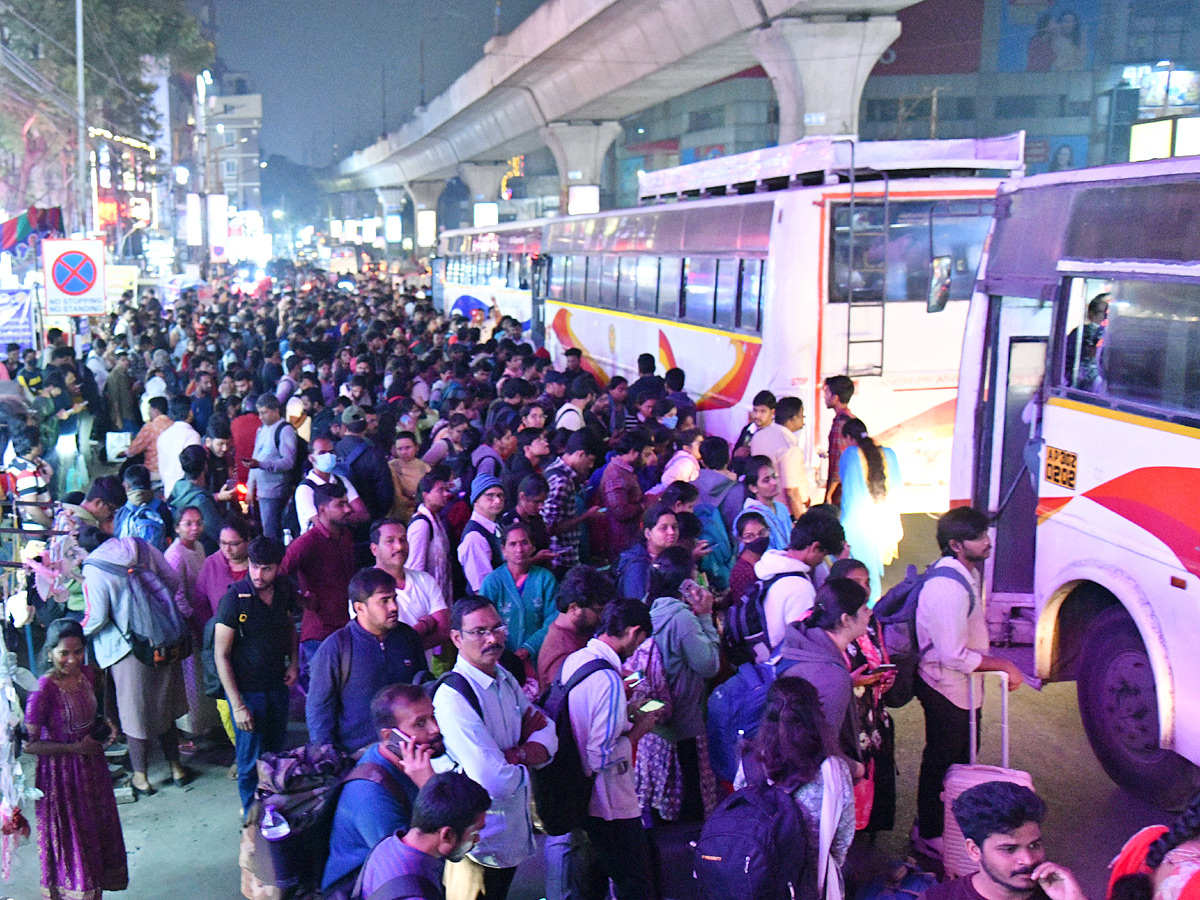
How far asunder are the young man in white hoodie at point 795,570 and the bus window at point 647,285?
1100cm

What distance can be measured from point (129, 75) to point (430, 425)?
1276 inches

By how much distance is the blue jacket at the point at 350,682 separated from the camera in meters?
5.19

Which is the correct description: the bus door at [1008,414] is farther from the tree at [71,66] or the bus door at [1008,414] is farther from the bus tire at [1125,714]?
the tree at [71,66]

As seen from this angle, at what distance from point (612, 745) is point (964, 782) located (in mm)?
1713

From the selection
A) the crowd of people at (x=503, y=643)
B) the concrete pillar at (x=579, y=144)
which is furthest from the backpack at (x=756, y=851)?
the concrete pillar at (x=579, y=144)

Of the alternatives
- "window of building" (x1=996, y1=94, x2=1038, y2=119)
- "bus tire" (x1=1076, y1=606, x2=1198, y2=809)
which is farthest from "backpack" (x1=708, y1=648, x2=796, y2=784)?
"window of building" (x1=996, y1=94, x2=1038, y2=119)

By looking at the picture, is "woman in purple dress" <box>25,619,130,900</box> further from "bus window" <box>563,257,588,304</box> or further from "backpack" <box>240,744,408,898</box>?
"bus window" <box>563,257,588,304</box>

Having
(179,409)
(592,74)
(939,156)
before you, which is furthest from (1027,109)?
(179,409)

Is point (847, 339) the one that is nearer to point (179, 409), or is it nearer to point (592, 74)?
point (179, 409)

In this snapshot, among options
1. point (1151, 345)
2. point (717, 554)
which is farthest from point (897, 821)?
point (1151, 345)

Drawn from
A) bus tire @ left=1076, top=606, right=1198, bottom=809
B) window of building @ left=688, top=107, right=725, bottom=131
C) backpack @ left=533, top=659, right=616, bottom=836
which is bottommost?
bus tire @ left=1076, top=606, right=1198, bottom=809

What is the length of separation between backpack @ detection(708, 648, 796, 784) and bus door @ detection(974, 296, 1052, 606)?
10.8ft

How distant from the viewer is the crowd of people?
4.09 meters

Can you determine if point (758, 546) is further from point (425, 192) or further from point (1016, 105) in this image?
point (425, 192)
